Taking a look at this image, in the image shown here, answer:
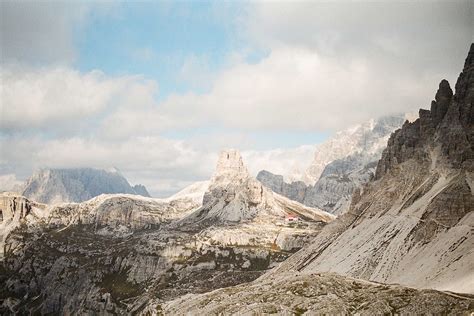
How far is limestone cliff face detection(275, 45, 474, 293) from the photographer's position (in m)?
137

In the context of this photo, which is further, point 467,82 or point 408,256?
point 467,82

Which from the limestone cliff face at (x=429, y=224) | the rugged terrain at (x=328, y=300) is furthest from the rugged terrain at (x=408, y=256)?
the limestone cliff face at (x=429, y=224)

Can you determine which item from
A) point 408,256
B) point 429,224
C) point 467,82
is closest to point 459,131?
point 467,82

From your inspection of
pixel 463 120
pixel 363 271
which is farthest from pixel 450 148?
pixel 363 271

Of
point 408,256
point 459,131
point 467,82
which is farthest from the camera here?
point 467,82

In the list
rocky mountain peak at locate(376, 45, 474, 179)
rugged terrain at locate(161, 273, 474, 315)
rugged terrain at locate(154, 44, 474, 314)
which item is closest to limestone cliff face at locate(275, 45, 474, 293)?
rocky mountain peak at locate(376, 45, 474, 179)

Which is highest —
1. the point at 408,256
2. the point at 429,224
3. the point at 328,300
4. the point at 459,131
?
the point at 459,131

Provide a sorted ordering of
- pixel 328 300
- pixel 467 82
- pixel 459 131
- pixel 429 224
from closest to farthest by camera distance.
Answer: pixel 328 300 → pixel 429 224 → pixel 459 131 → pixel 467 82

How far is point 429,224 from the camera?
158750 millimetres

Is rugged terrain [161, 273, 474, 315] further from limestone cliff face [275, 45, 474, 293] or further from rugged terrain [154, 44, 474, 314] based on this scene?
limestone cliff face [275, 45, 474, 293]

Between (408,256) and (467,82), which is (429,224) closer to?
(408,256)

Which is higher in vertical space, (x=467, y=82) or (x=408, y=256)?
(x=467, y=82)

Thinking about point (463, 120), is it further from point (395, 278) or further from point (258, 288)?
point (258, 288)

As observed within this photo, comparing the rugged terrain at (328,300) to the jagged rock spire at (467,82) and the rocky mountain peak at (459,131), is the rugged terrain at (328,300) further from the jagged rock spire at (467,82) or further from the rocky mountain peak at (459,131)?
the jagged rock spire at (467,82)
